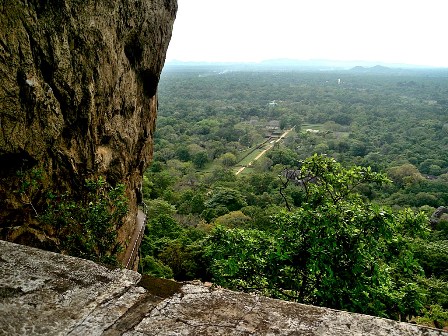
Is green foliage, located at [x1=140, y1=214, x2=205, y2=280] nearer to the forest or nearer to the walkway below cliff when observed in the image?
the forest

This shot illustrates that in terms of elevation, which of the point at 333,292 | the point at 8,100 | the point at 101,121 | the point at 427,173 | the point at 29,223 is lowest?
the point at 427,173

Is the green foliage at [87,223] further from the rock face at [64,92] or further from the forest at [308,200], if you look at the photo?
the forest at [308,200]

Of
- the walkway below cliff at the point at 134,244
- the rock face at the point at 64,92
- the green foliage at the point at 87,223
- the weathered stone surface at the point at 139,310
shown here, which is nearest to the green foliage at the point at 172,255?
the walkway below cliff at the point at 134,244

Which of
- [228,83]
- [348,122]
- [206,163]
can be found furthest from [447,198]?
[228,83]

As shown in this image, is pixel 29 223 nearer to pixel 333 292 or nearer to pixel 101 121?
pixel 101 121

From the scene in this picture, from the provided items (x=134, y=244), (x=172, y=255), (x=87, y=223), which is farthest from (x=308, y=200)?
(x=172, y=255)
